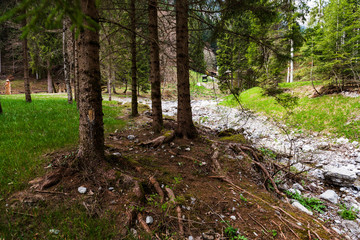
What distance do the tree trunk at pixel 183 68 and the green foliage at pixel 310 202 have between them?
317cm

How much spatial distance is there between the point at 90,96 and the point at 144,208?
6.74 ft

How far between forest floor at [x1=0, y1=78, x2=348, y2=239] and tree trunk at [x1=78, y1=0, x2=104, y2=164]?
0.31 m

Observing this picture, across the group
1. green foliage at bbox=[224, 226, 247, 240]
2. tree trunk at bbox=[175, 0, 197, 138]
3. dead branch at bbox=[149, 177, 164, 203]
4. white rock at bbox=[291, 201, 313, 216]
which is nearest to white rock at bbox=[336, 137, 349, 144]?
white rock at bbox=[291, 201, 313, 216]

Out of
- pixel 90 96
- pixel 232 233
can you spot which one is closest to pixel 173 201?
pixel 232 233

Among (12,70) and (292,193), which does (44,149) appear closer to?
(292,193)

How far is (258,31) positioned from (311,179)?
4.97 metres

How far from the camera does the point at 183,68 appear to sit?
5227 mm

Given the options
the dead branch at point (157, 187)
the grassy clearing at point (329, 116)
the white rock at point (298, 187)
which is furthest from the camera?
the grassy clearing at point (329, 116)

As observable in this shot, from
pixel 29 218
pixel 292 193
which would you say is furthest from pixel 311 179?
pixel 29 218

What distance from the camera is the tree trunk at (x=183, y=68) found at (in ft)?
16.7

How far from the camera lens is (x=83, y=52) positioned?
110 inches

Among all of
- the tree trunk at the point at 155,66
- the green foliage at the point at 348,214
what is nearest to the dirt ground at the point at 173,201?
the green foliage at the point at 348,214

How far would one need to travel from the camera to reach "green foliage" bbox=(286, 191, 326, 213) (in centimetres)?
352

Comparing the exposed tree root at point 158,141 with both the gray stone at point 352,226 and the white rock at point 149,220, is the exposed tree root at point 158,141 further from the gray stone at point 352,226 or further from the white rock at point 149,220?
the gray stone at point 352,226
